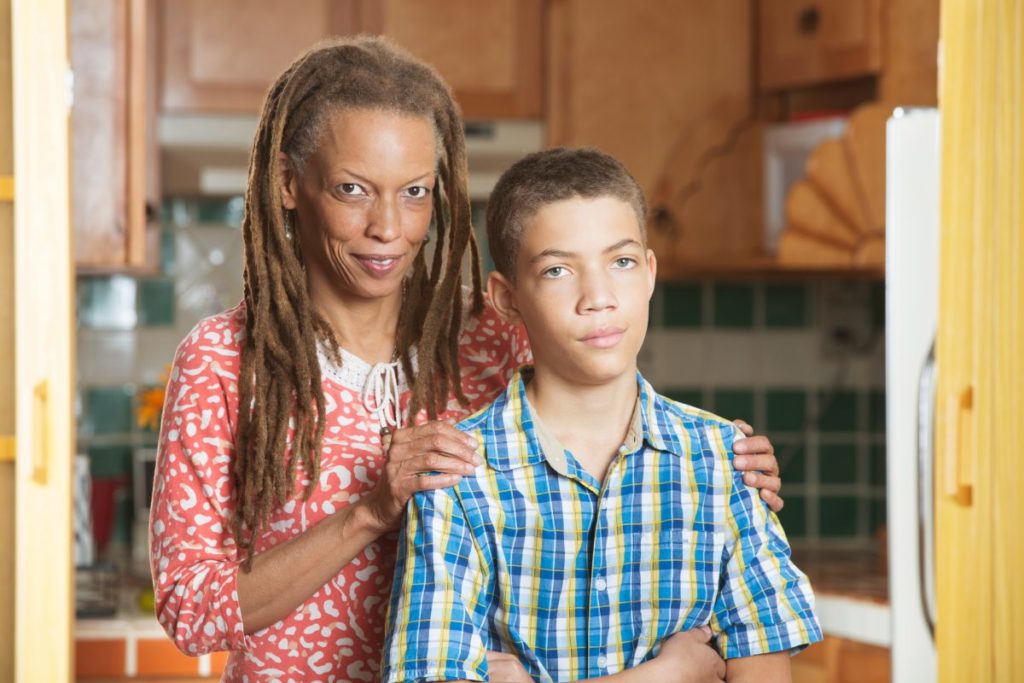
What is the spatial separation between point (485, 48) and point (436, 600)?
6.51ft

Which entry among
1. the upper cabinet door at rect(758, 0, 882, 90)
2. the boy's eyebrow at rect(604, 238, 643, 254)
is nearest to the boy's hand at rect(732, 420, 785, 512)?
the boy's eyebrow at rect(604, 238, 643, 254)

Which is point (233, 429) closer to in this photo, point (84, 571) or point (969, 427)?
point (969, 427)

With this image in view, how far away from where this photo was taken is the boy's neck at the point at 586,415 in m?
1.16

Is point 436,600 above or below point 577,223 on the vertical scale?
below

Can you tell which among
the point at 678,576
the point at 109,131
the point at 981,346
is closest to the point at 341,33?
the point at 109,131

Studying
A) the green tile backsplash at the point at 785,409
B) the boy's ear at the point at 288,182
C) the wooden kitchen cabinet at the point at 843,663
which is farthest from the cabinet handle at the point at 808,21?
the boy's ear at the point at 288,182

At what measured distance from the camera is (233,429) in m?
1.23

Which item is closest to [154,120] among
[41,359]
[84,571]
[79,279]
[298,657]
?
[79,279]

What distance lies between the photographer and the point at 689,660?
1.11 metres

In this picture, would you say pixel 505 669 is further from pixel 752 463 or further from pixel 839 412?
pixel 839 412

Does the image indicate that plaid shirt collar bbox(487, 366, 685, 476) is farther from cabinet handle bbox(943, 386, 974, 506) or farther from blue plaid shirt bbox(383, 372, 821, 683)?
cabinet handle bbox(943, 386, 974, 506)

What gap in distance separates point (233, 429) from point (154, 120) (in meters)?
1.64

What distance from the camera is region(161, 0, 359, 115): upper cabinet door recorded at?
2.73 m

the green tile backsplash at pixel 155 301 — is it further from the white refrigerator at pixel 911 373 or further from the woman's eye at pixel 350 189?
the woman's eye at pixel 350 189
